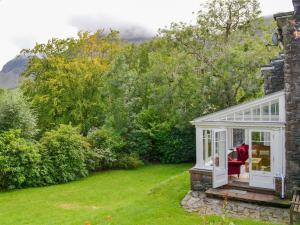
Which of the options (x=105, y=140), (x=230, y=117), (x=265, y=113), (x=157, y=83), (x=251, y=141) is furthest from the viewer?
(x=157, y=83)

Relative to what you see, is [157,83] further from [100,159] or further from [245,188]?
[245,188]

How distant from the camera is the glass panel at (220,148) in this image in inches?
546

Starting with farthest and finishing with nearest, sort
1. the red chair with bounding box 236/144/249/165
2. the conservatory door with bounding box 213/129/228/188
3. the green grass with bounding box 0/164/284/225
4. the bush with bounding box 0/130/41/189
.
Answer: the bush with bounding box 0/130/41/189
the red chair with bounding box 236/144/249/165
the conservatory door with bounding box 213/129/228/188
the green grass with bounding box 0/164/284/225

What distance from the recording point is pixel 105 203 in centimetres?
1472

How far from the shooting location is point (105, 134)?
23031 mm

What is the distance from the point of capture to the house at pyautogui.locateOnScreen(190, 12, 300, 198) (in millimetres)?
12164

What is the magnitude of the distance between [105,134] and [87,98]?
7104 millimetres

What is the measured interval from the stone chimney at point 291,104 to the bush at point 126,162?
481 inches

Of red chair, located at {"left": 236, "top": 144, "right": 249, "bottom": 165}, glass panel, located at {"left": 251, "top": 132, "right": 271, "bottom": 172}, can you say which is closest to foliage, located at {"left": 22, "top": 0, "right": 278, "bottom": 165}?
red chair, located at {"left": 236, "top": 144, "right": 249, "bottom": 165}

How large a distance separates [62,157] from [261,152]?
36.5 feet

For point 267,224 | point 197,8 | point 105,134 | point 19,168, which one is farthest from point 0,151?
point 197,8

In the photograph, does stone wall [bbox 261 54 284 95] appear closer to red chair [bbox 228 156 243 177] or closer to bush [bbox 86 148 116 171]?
red chair [bbox 228 156 243 177]

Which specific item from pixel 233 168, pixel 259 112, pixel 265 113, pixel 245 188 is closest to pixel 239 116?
pixel 259 112

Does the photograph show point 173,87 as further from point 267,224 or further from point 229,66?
point 267,224
